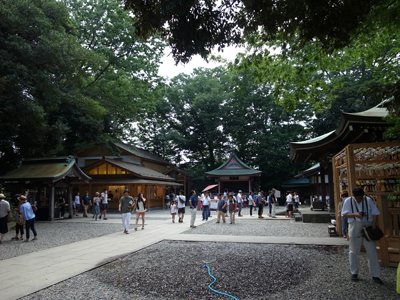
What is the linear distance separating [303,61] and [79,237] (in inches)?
398

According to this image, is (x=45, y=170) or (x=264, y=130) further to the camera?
(x=264, y=130)

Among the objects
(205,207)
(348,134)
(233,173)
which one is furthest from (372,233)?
(233,173)

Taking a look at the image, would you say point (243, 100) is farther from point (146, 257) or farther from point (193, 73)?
point (146, 257)

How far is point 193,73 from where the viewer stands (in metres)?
46.5

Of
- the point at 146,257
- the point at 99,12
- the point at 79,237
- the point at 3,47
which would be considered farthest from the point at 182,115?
the point at 146,257

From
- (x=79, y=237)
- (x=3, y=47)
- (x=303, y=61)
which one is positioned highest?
(x=3, y=47)

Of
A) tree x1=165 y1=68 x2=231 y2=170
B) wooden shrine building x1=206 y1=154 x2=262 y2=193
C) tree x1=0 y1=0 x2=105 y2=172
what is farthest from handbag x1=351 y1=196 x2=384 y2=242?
tree x1=165 y1=68 x2=231 y2=170

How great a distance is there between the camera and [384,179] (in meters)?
7.27

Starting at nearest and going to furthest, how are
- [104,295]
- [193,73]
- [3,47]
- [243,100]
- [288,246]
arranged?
[104,295], [288,246], [3,47], [243,100], [193,73]

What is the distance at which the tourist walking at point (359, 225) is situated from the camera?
16.4 feet

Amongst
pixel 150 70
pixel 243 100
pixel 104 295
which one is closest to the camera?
pixel 104 295

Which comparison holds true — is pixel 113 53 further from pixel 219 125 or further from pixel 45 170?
pixel 219 125

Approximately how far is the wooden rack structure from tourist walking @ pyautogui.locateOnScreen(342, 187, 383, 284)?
44.4 inches

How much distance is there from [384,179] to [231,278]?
4.77 meters
